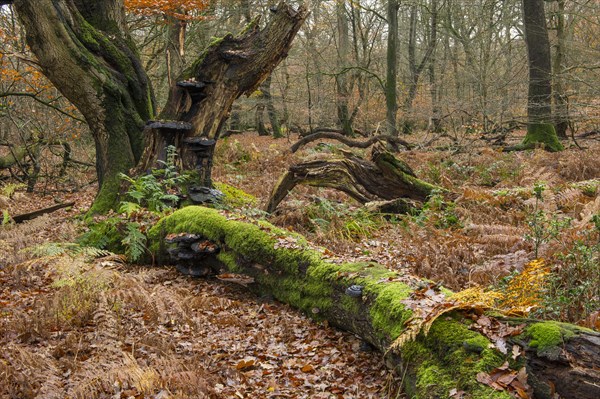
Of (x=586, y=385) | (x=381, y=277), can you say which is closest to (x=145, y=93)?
(x=381, y=277)

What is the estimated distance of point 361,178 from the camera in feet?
32.8

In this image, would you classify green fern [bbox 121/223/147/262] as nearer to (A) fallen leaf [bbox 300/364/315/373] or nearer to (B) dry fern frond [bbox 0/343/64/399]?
(B) dry fern frond [bbox 0/343/64/399]

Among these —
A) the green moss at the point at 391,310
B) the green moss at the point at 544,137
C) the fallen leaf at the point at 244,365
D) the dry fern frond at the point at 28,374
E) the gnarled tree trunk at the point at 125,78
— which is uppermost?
the gnarled tree trunk at the point at 125,78

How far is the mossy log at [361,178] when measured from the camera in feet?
31.3

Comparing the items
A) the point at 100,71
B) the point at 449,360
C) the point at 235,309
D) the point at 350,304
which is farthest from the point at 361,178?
the point at 449,360

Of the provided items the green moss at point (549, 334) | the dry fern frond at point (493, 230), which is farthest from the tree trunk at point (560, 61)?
the green moss at point (549, 334)

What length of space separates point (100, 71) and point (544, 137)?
13.0 metres

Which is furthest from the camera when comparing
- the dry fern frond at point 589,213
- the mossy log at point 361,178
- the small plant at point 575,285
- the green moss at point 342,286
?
the mossy log at point 361,178

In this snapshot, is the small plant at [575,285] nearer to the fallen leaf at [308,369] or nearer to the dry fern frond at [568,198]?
the fallen leaf at [308,369]

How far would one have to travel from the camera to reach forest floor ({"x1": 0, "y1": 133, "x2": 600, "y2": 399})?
3.99 metres

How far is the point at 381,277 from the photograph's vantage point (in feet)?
15.3

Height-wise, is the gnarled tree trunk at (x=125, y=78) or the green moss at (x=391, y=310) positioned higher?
the gnarled tree trunk at (x=125, y=78)

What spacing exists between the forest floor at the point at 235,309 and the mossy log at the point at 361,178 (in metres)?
0.74

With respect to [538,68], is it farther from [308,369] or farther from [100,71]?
[308,369]
